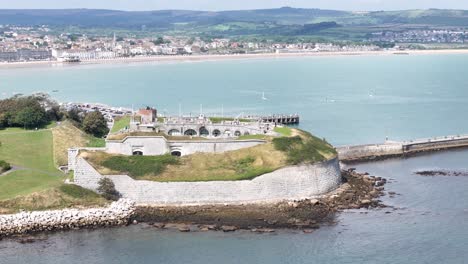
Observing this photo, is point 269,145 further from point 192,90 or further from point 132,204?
point 192,90

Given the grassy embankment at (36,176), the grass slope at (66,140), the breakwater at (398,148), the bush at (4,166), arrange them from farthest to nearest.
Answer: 1. the breakwater at (398,148)
2. the grass slope at (66,140)
3. the bush at (4,166)
4. the grassy embankment at (36,176)

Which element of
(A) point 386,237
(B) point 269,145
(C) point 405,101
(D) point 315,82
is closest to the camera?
(A) point 386,237

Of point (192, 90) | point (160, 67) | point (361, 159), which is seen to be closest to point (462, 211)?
point (361, 159)

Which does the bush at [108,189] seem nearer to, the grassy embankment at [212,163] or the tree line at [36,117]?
the grassy embankment at [212,163]

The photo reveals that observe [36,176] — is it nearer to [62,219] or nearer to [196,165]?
[62,219]

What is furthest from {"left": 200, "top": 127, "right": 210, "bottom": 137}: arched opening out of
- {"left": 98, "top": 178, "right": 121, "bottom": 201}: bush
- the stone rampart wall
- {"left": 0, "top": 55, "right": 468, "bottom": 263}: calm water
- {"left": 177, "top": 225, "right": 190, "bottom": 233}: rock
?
{"left": 177, "top": 225, "right": 190, "bottom": 233}: rock

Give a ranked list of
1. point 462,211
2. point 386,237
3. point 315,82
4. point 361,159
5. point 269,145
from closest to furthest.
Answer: point 386,237 < point 462,211 < point 269,145 < point 361,159 < point 315,82

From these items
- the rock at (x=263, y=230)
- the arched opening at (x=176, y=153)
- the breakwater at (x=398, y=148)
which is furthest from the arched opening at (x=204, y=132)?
the rock at (x=263, y=230)
